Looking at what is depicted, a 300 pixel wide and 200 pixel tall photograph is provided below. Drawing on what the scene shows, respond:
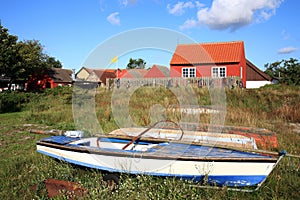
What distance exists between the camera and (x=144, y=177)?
4.02 meters

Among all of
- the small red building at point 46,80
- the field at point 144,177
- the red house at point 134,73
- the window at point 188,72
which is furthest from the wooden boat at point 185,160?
the small red building at point 46,80

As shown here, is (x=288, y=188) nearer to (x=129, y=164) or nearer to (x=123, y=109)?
(x=129, y=164)

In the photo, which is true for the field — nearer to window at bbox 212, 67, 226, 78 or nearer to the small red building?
window at bbox 212, 67, 226, 78

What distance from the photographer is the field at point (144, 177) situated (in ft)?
12.5

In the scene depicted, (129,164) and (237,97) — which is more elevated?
(237,97)

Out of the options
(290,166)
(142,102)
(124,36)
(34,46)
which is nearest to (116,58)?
(124,36)

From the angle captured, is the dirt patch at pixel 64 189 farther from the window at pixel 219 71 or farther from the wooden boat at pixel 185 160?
the window at pixel 219 71

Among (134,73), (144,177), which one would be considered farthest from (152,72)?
(144,177)

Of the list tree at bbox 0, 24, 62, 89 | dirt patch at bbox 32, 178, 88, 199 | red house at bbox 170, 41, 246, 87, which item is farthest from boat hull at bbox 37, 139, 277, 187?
tree at bbox 0, 24, 62, 89

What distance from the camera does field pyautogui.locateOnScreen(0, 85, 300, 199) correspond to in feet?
12.5

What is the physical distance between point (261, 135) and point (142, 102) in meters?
7.44

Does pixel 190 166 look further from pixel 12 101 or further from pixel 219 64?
pixel 219 64

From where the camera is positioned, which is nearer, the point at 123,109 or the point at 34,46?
the point at 123,109

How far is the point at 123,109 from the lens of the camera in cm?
1062
